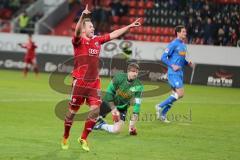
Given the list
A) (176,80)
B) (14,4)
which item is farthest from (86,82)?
(14,4)

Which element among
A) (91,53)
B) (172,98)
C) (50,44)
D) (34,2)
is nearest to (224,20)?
(50,44)

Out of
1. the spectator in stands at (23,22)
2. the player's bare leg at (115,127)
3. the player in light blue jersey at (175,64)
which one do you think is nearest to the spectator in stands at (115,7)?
the spectator in stands at (23,22)

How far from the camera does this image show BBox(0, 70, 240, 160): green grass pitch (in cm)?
1176

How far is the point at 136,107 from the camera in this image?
14594 millimetres

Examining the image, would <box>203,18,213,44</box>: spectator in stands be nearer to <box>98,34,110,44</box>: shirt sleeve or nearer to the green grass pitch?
the green grass pitch

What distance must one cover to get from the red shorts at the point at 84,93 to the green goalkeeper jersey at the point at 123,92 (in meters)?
2.33

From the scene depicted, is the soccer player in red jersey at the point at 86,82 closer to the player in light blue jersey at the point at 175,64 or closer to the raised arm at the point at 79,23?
the raised arm at the point at 79,23

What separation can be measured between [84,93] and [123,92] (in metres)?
2.54

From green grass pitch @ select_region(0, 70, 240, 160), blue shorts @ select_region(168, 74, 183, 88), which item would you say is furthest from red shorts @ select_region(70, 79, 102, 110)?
blue shorts @ select_region(168, 74, 183, 88)

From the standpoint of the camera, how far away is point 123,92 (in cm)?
1459

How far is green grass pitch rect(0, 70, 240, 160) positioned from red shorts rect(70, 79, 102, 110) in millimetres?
853

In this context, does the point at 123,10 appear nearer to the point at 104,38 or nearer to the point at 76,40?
the point at 104,38

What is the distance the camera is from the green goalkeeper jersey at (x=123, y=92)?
14555mm

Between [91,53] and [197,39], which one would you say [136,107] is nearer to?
[91,53]
